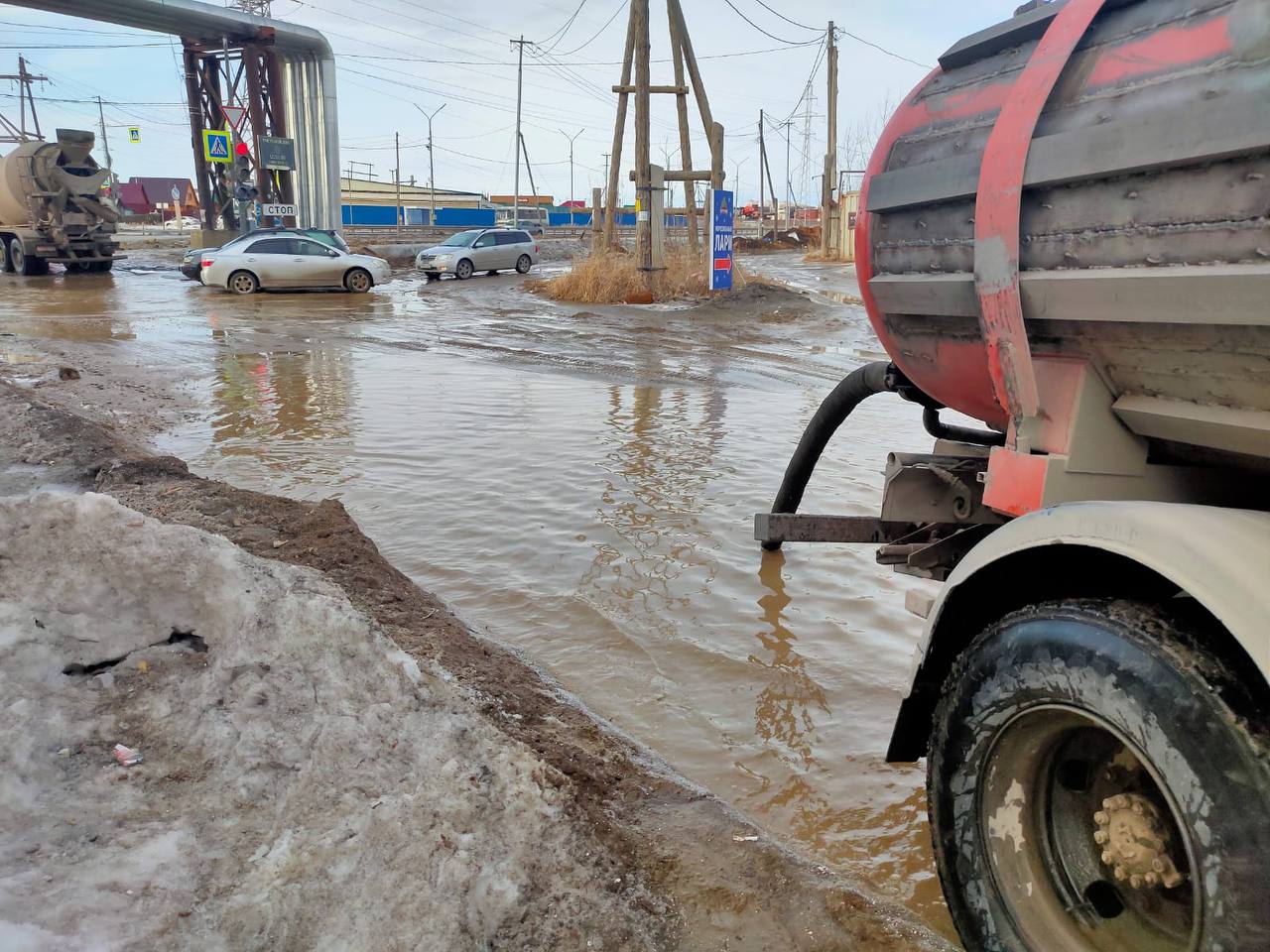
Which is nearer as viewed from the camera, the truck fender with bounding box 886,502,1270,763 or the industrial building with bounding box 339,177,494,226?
the truck fender with bounding box 886,502,1270,763

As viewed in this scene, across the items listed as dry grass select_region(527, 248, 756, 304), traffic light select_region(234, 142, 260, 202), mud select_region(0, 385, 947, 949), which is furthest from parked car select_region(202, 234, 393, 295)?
mud select_region(0, 385, 947, 949)

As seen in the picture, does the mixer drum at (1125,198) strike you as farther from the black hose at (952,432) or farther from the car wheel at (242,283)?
the car wheel at (242,283)

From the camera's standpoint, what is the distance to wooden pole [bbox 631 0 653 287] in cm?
1950

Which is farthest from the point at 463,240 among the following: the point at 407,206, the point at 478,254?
the point at 407,206

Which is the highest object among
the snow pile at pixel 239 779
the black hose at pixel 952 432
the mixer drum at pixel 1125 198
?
the mixer drum at pixel 1125 198

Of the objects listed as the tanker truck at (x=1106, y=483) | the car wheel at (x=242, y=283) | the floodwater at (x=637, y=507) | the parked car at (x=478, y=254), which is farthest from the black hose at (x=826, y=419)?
the parked car at (x=478, y=254)

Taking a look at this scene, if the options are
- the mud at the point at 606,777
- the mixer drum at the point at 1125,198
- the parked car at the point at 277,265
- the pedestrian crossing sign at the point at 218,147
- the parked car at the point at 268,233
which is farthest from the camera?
the pedestrian crossing sign at the point at 218,147

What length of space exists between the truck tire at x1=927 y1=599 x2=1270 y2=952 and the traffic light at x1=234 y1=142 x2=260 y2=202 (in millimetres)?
31668

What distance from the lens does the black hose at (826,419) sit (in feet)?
12.1

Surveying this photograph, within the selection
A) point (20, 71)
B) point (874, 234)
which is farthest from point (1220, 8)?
point (20, 71)

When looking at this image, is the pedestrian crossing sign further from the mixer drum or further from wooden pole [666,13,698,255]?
the mixer drum

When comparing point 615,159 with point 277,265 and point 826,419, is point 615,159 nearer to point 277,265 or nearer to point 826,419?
point 277,265

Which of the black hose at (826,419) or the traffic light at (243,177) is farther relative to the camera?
the traffic light at (243,177)

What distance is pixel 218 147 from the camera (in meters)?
29.7
